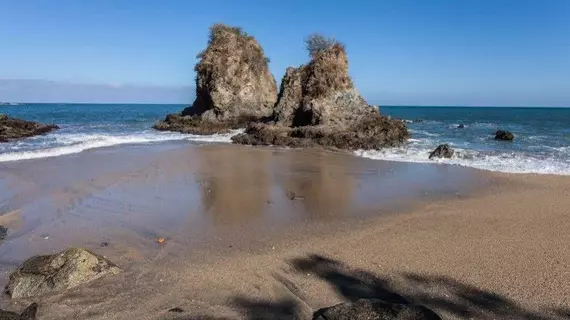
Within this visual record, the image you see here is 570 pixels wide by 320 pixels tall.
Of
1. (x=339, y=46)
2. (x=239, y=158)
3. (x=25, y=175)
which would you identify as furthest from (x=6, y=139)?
(x=339, y=46)

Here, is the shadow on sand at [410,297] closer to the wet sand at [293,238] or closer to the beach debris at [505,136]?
the wet sand at [293,238]

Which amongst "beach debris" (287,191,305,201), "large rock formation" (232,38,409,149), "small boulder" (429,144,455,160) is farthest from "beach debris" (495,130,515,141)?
"beach debris" (287,191,305,201)

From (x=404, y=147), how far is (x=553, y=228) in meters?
15.8

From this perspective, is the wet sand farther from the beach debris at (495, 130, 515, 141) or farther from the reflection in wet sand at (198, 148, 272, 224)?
the beach debris at (495, 130, 515, 141)

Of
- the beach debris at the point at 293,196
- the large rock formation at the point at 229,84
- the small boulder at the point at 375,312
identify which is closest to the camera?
the small boulder at the point at 375,312

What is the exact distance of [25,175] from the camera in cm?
1520

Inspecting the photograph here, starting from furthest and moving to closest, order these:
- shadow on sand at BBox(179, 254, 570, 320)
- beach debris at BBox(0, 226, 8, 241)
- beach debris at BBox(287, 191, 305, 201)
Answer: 1. beach debris at BBox(287, 191, 305, 201)
2. beach debris at BBox(0, 226, 8, 241)
3. shadow on sand at BBox(179, 254, 570, 320)

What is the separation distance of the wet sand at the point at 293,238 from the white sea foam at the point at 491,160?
2.15 meters

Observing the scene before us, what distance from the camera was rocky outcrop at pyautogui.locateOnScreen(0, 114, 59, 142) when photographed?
30.1 metres

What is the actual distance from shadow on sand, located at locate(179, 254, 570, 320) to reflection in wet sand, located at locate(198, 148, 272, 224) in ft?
11.4

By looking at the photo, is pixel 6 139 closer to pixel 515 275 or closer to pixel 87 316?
pixel 87 316

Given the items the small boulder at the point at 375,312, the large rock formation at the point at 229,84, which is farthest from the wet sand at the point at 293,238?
the large rock formation at the point at 229,84

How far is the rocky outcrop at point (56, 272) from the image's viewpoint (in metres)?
6.12

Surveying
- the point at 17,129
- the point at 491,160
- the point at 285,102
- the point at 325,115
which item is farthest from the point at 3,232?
the point at 17,129
